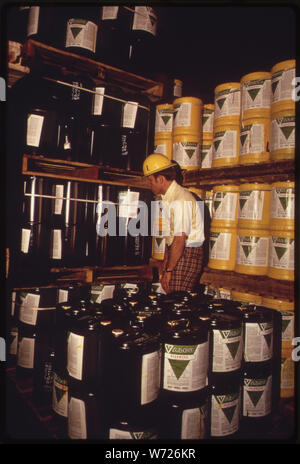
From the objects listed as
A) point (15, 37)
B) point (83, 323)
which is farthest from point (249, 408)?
point (15, 37)

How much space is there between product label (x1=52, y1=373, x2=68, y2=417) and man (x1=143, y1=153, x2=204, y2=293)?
1.58 metres

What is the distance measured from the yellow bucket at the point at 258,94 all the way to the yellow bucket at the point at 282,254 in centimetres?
115

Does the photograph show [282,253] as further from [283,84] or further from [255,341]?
[283,84]

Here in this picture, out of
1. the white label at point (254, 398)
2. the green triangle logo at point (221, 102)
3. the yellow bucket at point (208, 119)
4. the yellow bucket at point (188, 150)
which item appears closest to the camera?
the white label at point (254, 398)

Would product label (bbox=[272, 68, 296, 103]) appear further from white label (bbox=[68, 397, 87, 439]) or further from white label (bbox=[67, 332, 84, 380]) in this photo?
white label (bbox=[68, 397, 87, 439])

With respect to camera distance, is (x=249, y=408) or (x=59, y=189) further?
(x=59, y=189)

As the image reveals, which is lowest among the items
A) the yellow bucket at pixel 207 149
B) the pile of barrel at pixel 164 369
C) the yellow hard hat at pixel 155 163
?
the pile of barrel at pixel 164 369

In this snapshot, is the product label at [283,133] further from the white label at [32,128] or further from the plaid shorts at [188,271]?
the white label at [32,128]

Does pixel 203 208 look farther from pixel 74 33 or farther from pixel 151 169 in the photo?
pixel 74 33

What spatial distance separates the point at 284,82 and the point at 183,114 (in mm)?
1201

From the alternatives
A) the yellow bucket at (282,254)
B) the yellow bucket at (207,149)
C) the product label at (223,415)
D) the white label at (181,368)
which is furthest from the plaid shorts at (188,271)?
the white label at (181,368)

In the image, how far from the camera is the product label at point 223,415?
2014mm

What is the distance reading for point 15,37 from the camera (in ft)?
11.8
